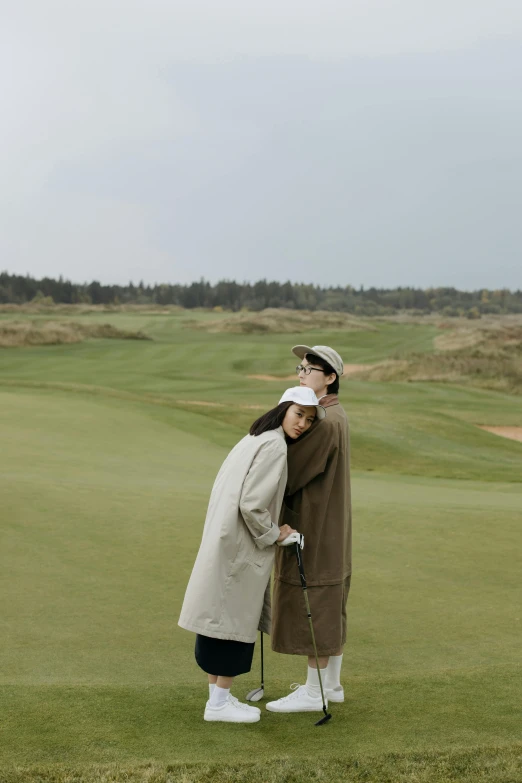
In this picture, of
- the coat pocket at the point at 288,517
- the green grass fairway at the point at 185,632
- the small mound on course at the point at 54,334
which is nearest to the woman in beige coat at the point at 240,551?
the coat pocket at the point at 288,517

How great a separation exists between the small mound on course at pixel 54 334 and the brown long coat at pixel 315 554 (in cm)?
3969

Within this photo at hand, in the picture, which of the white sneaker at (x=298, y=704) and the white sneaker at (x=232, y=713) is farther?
the white sneaker at (x=298, y=704)

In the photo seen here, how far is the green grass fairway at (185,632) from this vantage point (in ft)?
14.7

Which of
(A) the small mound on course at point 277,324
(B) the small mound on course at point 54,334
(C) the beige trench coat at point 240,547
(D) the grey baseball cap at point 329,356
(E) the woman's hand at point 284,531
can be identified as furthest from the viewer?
(A) the small mound on course at point 277,324

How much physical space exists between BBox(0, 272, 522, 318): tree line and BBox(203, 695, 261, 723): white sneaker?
276 ft

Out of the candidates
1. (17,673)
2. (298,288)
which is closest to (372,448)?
(17,673)

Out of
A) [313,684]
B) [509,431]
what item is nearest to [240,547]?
[313,684]

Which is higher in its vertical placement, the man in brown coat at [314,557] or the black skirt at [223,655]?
the man in brown coat at [314,557]

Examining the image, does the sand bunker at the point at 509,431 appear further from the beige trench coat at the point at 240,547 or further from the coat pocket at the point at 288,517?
the beige trench coat at the point at 240,547

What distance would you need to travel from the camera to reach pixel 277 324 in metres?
61.7

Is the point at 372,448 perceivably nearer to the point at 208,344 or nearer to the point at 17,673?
the point at 17,673

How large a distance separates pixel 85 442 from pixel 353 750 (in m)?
11.2

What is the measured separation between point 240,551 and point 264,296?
107724mm

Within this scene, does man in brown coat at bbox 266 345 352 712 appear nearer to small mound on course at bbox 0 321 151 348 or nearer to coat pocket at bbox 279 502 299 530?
coat pocket at bbox 279 502 299 530
